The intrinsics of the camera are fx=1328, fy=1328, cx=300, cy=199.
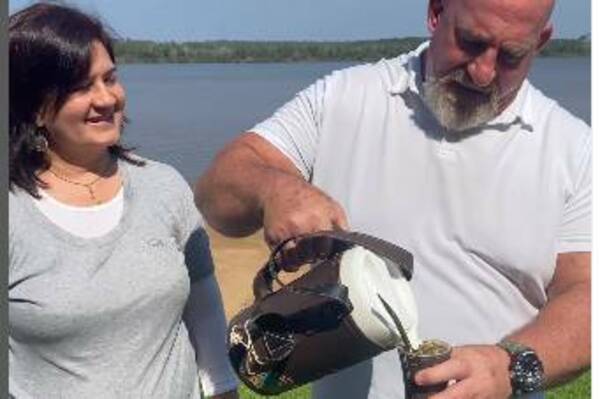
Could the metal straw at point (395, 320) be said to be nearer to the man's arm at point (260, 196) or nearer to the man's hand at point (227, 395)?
the man's arm at point (260, 196)

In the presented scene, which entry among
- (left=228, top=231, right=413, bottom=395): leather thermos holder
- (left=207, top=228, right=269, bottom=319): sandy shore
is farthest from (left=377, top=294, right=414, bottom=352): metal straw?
(left=207, top=228, right=269, bottom=319): sandy shore

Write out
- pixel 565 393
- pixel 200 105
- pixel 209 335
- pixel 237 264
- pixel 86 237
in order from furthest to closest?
pixel 200 105, pixel 237 264, pixel 565 393, pixel 209 335, pixel 86 237

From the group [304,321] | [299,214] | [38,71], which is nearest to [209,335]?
[38,71]

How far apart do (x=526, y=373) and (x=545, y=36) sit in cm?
70

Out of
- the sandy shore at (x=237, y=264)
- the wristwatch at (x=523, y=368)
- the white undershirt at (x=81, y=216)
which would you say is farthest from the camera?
the sandy shore at (x=237, y=264)

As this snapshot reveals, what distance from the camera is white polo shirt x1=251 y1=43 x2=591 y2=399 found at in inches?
97.3

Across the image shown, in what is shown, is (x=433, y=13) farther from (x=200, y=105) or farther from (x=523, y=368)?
(x=200, y=105)

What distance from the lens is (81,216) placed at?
2.67 metres

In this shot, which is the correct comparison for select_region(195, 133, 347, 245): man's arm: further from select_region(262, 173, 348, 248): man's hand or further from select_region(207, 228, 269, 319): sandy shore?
select_region(207, 228, 269, 319): sandy shore

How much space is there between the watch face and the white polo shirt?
0.27m

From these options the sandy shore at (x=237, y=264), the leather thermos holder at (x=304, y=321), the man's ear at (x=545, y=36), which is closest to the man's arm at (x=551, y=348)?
the leather thermos holder at (x=304, y=321)

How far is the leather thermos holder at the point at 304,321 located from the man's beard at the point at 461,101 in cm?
43

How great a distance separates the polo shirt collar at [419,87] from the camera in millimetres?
2484

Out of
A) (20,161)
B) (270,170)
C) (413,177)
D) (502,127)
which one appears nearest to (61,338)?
(20,161)
